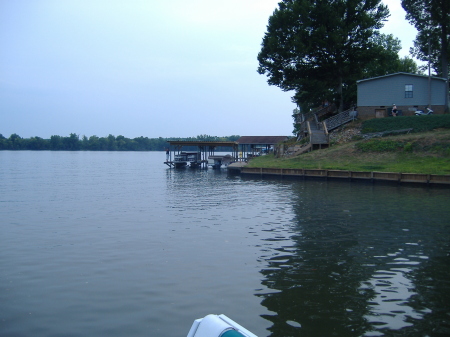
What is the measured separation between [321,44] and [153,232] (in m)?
44.6

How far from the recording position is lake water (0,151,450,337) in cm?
889

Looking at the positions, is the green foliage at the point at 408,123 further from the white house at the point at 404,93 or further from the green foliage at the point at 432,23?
the green foliage at the point at 432,23

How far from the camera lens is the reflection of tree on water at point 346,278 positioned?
8734mm

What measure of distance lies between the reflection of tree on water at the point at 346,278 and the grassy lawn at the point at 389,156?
712 inches

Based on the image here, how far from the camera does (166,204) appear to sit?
27172 mm

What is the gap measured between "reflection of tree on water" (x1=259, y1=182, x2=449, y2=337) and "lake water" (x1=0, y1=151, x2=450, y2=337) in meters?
0.04

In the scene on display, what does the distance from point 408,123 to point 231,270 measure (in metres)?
39.9

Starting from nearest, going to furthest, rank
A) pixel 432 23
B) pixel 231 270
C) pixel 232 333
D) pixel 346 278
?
1. pixel 232 333
2. pixel 346 278
3. pixel 231 270
4. pixel 432 23

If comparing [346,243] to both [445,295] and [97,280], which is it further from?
[97,280]

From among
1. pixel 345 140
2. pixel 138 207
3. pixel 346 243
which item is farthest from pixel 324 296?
pixel 345 140

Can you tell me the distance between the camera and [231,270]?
12.3 m

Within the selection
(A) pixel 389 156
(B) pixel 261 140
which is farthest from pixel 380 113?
(B) pixel 261 140

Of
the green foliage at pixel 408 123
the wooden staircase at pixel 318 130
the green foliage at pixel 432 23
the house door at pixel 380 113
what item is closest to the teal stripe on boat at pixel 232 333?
the green foliage at pixel 408 123

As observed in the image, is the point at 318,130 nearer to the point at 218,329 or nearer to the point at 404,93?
the point at 404,93
